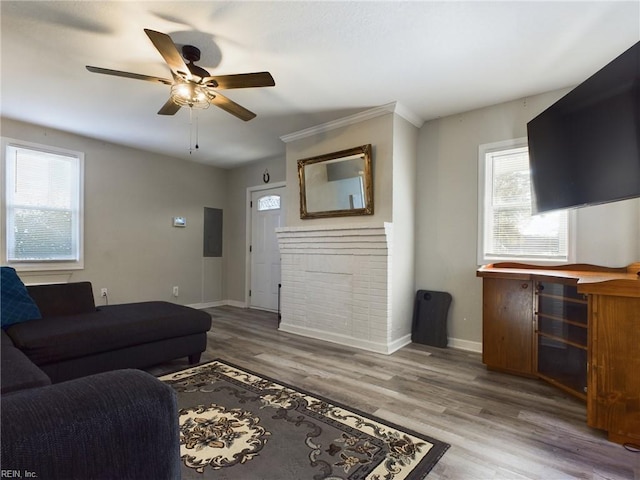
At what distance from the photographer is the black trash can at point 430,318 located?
11.3ft

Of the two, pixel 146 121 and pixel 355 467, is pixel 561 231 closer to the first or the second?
pixel 355 467

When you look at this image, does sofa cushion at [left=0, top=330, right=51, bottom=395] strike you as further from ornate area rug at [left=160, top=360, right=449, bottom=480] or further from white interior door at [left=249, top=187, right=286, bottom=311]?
white interior door at [left=249, top=187, right=286, bottom=311]

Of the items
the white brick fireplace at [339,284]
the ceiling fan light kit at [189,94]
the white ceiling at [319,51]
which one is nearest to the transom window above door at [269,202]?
the white brick fireplace at [339,284]

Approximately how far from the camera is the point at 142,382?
84cm

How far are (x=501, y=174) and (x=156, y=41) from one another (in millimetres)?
3118

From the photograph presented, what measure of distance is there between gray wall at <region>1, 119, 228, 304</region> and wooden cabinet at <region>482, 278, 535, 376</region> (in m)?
4.44

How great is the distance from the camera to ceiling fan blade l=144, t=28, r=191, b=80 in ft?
5.91

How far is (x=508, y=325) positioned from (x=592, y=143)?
1455mm

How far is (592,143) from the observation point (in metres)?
2.13

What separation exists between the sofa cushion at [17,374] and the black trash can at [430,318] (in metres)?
3.14

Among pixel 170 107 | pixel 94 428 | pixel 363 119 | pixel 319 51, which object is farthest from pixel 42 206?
pixel 94 428

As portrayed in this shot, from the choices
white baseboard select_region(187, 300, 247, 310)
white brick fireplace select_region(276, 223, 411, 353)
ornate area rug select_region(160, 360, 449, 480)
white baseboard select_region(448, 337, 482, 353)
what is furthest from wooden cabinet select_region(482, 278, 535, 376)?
white baseboard select_region(187, 300, 247, 310)

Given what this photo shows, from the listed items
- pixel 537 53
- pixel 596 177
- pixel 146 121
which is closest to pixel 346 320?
pixel 596 177

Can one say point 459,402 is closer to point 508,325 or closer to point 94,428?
point 508,325
